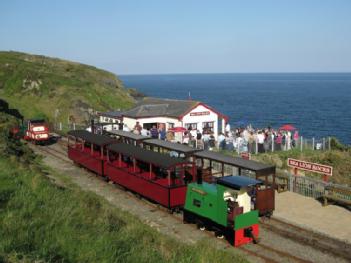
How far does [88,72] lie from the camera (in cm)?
9025

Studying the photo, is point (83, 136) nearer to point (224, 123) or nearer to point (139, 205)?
point (139, 205)

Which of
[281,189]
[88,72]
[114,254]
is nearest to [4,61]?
[88,72]

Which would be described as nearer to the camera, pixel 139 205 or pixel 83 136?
pixel 139 205

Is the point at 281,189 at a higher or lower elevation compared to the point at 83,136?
lower

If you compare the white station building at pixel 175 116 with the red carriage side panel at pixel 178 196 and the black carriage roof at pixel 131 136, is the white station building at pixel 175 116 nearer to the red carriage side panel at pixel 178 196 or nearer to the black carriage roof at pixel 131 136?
the black carriage roof at pixel 131 136

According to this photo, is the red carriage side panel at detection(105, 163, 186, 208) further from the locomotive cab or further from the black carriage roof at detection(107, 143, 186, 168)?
the locomotive cab

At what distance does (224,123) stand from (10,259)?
2936 cm

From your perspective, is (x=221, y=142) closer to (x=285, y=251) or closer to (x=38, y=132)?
(x=285, y=251)

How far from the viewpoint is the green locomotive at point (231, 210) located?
1515cm

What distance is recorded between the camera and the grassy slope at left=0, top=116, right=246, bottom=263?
349 inches

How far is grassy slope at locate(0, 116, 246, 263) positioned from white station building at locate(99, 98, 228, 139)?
20737 mm

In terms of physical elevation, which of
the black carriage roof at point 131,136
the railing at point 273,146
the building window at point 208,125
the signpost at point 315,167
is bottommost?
the railing at point 273,146

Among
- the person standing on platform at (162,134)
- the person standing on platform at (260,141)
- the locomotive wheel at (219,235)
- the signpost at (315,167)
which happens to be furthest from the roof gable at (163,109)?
the locomotive wheel at (219,235)

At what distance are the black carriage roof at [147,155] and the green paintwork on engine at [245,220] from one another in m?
4.25
